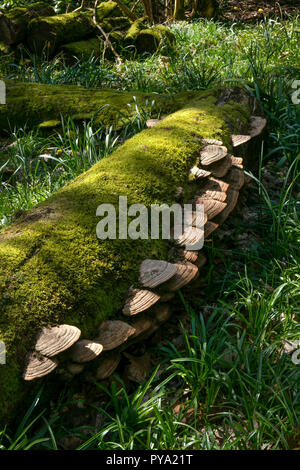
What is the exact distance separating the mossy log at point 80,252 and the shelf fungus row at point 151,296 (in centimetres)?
5

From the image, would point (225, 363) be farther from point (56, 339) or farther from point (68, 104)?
point (68, 104)

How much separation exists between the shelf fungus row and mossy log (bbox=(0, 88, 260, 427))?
0.05 meters

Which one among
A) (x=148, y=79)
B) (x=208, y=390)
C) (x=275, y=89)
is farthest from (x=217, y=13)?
(x=208, y=390)

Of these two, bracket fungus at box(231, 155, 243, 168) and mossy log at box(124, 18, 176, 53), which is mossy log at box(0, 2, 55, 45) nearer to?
mossy log at box(124, 18, 176, 53)

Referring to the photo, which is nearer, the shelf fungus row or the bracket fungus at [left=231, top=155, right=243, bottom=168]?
the shelf fungus row

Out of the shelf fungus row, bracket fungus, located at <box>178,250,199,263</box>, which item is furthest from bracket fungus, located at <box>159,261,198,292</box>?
bracket fungus, located at <box>178,250,199,263</box>

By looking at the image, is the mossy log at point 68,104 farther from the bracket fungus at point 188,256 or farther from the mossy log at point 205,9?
the mossy log at point 205,9

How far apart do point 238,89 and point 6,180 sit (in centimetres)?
229

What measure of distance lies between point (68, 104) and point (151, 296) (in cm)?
324

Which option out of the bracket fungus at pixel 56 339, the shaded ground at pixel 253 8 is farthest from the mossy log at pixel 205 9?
the bracket fungus at pixel 56 339

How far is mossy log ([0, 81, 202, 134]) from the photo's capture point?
15.0 ft

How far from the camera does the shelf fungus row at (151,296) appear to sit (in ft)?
6.10
